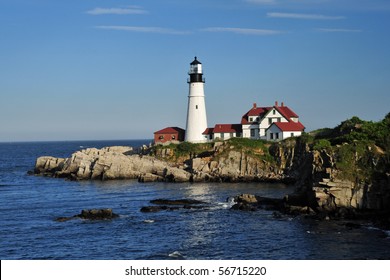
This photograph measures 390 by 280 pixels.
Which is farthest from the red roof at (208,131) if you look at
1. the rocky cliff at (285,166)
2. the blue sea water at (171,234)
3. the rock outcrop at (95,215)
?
the rock outcrop at (95,215)

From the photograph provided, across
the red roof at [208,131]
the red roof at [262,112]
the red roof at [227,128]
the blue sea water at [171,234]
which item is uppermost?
the red roof at [262,112]

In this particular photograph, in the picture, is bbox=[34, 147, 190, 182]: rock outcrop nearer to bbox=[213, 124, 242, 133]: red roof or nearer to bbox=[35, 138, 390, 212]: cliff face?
bbox=[35, 138, 390, 212]: cliff face

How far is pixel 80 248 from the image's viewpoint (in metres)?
34.3

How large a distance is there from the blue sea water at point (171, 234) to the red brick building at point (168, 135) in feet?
116

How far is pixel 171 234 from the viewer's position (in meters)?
38.1

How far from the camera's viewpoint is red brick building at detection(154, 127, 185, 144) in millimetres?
91625

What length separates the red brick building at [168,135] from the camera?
91.6 meters

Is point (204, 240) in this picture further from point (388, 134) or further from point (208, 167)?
point (208, 167)

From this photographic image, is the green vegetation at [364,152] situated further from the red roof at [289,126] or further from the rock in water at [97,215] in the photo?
the red roof at [289,126]

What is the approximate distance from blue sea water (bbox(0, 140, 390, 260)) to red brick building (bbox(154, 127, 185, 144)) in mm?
35366

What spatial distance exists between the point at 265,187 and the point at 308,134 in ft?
54.5

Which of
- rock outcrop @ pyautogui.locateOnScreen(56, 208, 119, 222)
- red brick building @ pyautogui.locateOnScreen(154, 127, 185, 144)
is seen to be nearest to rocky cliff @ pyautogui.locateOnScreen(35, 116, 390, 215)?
red brick building @ pyautogui.locateOnScreen(154, 127, 185, 144)

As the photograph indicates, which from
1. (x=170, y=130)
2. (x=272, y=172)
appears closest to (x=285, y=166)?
(x=272, y=172)

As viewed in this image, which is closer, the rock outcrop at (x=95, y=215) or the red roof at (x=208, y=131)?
the rock outcrop at (x=95, y=215)
